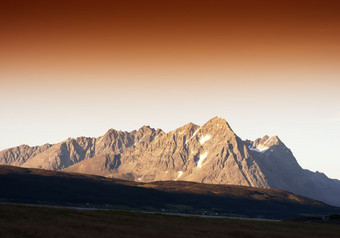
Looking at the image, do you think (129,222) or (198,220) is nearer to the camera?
(129,222)

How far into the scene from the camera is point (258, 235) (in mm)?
85875

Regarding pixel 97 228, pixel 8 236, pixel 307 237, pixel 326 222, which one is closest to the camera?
pixel 8 236

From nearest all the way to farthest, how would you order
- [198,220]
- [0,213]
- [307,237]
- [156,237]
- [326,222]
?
[156,237], [0,213], [307,237], [198,220], [326,222]

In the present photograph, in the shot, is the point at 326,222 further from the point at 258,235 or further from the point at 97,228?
the point at 97,228

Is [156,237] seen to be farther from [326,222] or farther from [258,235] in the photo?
[326,222]

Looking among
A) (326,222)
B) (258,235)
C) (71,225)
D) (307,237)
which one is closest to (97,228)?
(71,225)

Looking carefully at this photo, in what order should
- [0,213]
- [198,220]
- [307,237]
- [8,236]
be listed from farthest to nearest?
[198,220]
[307,237]
[0,213]
[8,236]

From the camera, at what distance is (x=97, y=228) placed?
76.8 m

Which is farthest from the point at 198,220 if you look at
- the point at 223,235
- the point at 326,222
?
the point at 326,222

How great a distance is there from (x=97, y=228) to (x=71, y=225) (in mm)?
4080

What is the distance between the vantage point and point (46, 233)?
64.1 metres

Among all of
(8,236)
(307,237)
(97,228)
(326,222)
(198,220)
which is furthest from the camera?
(326,222)

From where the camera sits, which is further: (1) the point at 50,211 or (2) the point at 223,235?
(1) the point at 50,211

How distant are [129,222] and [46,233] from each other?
3017 centimetres
